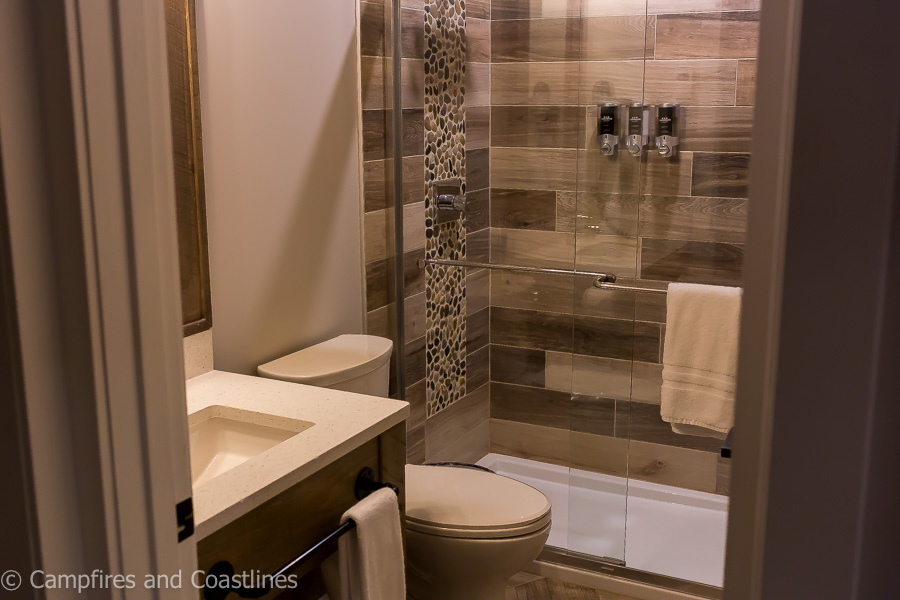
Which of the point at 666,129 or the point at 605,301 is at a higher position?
the point at 666,129

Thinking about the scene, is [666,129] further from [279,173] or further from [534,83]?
[279,173]

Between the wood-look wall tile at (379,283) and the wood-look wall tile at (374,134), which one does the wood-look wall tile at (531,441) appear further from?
the wood-look wall tile at (374,134)

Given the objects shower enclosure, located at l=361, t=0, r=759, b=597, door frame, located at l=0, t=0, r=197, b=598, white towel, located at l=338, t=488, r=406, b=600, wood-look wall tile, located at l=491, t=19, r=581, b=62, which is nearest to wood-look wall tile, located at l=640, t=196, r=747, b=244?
shower enclosure, located at l=361, t=0, r=759, b=597

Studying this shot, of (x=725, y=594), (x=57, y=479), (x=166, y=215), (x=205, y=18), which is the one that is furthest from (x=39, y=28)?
(x=205, y=18)

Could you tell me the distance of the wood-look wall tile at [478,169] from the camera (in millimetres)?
3197

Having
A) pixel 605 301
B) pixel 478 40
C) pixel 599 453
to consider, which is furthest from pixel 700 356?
pixel 478 40

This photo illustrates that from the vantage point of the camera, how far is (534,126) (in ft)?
10.4

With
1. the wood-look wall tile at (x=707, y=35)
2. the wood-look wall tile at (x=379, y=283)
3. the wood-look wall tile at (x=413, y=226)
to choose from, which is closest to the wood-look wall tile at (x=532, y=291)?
the wood-look wall tile at (x=413, y=226)

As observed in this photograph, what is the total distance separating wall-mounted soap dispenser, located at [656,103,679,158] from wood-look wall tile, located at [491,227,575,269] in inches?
18.0

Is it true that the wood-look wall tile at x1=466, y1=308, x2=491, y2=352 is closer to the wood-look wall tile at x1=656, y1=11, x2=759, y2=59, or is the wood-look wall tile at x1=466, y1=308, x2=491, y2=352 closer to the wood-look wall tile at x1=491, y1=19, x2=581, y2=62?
the wood-look wall tile at x1=491, y1=19, x2=581, y2=62

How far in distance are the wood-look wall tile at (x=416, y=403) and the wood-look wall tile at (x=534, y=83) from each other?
1105mm

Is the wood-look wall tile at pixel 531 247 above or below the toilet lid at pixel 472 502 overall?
above

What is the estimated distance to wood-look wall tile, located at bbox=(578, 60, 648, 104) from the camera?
2605 millimetres

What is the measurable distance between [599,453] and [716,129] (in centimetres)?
120
